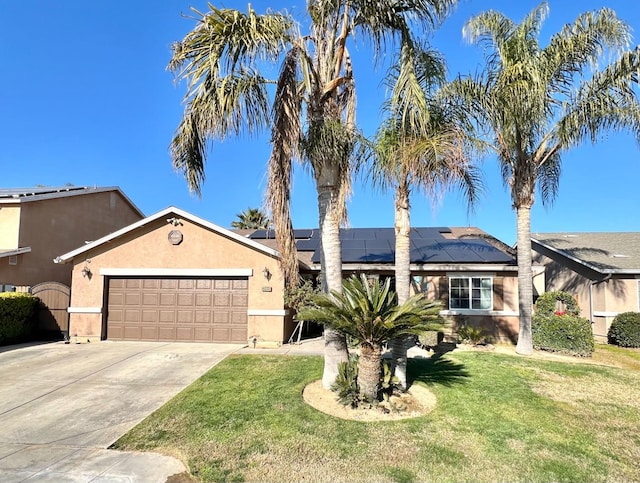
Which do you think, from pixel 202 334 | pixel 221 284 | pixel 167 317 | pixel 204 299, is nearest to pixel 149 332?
pixel 167 317

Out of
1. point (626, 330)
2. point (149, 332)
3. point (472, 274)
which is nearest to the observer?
point (149, 332)

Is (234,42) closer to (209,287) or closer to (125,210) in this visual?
(209,287)

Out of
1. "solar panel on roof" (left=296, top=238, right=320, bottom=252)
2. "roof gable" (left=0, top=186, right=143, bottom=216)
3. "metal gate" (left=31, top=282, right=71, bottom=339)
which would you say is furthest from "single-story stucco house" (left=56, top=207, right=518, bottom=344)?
"roof gable" (left=0, top=186, right=143, bottom=216)

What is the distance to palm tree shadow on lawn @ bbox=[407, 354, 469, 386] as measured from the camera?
27.1 ft

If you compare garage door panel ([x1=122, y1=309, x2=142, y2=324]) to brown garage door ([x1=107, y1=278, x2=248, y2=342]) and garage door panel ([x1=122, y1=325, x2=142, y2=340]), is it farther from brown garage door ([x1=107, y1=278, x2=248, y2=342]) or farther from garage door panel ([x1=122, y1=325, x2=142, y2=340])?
garage door panel ([x1=122, y1=325, x2=142, y2=340])

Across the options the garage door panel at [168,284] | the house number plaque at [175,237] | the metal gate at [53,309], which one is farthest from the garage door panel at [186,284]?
the metal gate at [53,309]

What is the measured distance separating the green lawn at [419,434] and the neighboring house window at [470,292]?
535cm

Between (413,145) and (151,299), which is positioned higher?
(413,145)

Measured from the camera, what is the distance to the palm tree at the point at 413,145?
23.1 feet

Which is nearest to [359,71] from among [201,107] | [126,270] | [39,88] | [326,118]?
[326,118]

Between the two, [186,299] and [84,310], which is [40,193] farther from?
[186,299]

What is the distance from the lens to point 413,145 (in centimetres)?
735

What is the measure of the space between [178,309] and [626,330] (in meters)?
16.0

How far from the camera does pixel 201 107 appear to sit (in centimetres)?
680
